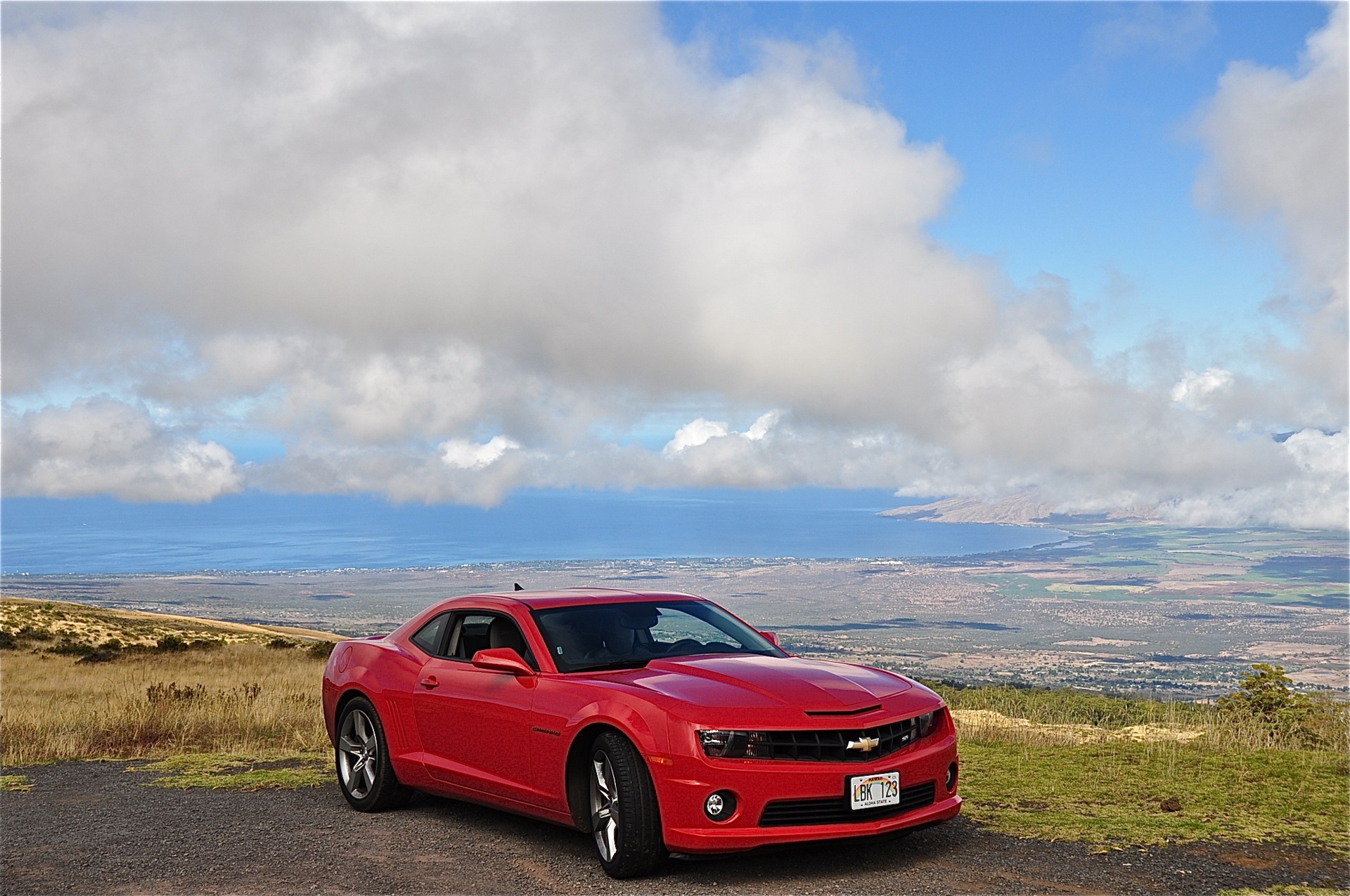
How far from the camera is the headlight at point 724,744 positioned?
6.38 metres

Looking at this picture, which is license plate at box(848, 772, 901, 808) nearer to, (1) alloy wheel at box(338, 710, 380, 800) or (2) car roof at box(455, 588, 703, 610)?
(2) car roof at box(455, 588, 703, 610)

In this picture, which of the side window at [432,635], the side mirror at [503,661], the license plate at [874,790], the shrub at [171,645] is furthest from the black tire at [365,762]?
the shrub at [171,645]

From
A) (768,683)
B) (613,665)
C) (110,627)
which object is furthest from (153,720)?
(110,627)

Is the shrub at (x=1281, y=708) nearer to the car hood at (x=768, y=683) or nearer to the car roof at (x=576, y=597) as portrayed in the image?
the car hood at (x=768, y=683)

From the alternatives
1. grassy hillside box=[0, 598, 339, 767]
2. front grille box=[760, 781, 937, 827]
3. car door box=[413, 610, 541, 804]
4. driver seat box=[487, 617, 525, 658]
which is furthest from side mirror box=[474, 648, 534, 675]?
grassy hillside box=[0, 598, 339, 767]

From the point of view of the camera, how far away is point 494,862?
6.92m

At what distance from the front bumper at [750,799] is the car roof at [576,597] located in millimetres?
1846

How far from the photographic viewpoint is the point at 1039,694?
20.8m

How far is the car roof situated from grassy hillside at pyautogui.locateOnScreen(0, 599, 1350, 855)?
255 cm

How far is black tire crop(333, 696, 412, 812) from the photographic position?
8.43 m

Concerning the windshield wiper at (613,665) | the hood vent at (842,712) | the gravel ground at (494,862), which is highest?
the windshield wiper at (613,665)

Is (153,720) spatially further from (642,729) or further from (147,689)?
(642,729)

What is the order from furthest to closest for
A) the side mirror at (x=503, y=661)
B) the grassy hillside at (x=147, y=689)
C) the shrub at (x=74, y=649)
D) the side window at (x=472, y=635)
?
the shrub at (x=74, y=649) → the grassy hillside at (x=147, y=689) → the side window at (x=472, y=635) → the side mirror at (x=503, y=661)

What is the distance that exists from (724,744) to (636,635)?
5.31 feet
